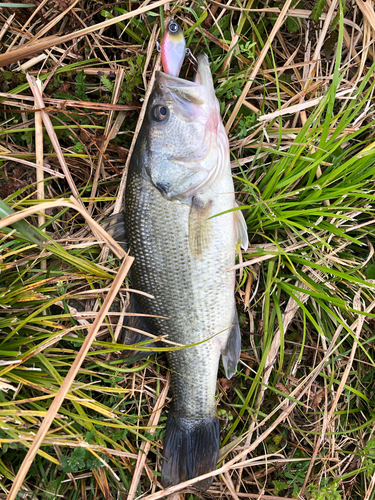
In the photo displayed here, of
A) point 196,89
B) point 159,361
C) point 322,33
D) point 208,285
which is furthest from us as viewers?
point 159,361

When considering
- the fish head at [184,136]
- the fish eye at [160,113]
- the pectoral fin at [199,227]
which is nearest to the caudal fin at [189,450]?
the pectoral fin at [199,227]

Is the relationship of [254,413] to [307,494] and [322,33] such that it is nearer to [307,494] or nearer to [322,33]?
[307,494]

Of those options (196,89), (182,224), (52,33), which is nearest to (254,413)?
(182,224)

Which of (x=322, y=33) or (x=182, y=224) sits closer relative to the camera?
(x=182, y=224)

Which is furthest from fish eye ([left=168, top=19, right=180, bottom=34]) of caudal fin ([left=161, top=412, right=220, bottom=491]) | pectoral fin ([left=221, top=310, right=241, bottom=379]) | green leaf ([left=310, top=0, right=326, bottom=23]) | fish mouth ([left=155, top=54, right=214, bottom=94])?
caudal fin ([left=161, top=412, right=220, bottom=491])

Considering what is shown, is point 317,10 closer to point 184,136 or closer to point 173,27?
point 173,27
